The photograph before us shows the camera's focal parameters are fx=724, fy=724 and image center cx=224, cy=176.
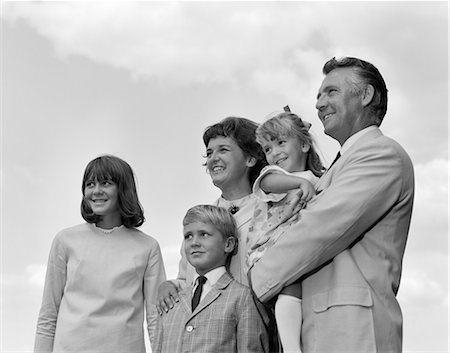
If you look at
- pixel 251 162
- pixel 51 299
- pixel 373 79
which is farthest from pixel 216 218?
pixel 51 299

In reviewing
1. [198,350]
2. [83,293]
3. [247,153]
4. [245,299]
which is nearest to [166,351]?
[198,350]

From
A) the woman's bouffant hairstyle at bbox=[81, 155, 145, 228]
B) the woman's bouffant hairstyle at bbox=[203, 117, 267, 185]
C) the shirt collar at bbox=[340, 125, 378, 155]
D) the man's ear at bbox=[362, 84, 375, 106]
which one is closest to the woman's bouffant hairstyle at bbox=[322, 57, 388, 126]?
the man's ear at bbox=[362, 84, 375, 106]

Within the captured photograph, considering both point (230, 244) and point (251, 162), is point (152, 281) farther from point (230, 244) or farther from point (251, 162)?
point (251, 162)

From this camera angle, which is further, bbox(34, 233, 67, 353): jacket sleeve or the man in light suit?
bbox(34, 233, 67, 353): jacket sleeve

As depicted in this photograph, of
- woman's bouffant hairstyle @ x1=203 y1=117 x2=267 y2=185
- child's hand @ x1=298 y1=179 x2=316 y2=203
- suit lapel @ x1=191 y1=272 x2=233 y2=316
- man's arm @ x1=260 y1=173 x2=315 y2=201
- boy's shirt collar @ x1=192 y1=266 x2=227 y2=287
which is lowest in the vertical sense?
suit lapel @ x1=191 y1=272 x2=233 y2=316

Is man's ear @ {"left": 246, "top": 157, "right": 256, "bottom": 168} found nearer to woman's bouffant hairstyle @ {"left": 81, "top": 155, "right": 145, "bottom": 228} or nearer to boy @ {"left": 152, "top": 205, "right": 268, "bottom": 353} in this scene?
boy @ {"left": 152, "top": 205, "right": 268, "bottom": 353}

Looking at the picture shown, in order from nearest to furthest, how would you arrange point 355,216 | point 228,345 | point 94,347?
1. point 355,216
2. point 228,345
3. point 94,347

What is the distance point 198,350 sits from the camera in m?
4.11

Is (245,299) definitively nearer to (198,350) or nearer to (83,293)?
(198,350)

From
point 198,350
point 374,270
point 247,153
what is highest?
point 247,153

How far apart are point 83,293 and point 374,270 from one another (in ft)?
7.39

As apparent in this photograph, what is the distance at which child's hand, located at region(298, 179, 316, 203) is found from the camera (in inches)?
149

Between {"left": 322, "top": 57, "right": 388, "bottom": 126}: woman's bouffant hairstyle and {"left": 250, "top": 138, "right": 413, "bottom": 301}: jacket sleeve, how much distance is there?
42 cm

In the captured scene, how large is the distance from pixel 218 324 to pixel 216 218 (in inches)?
25.6
